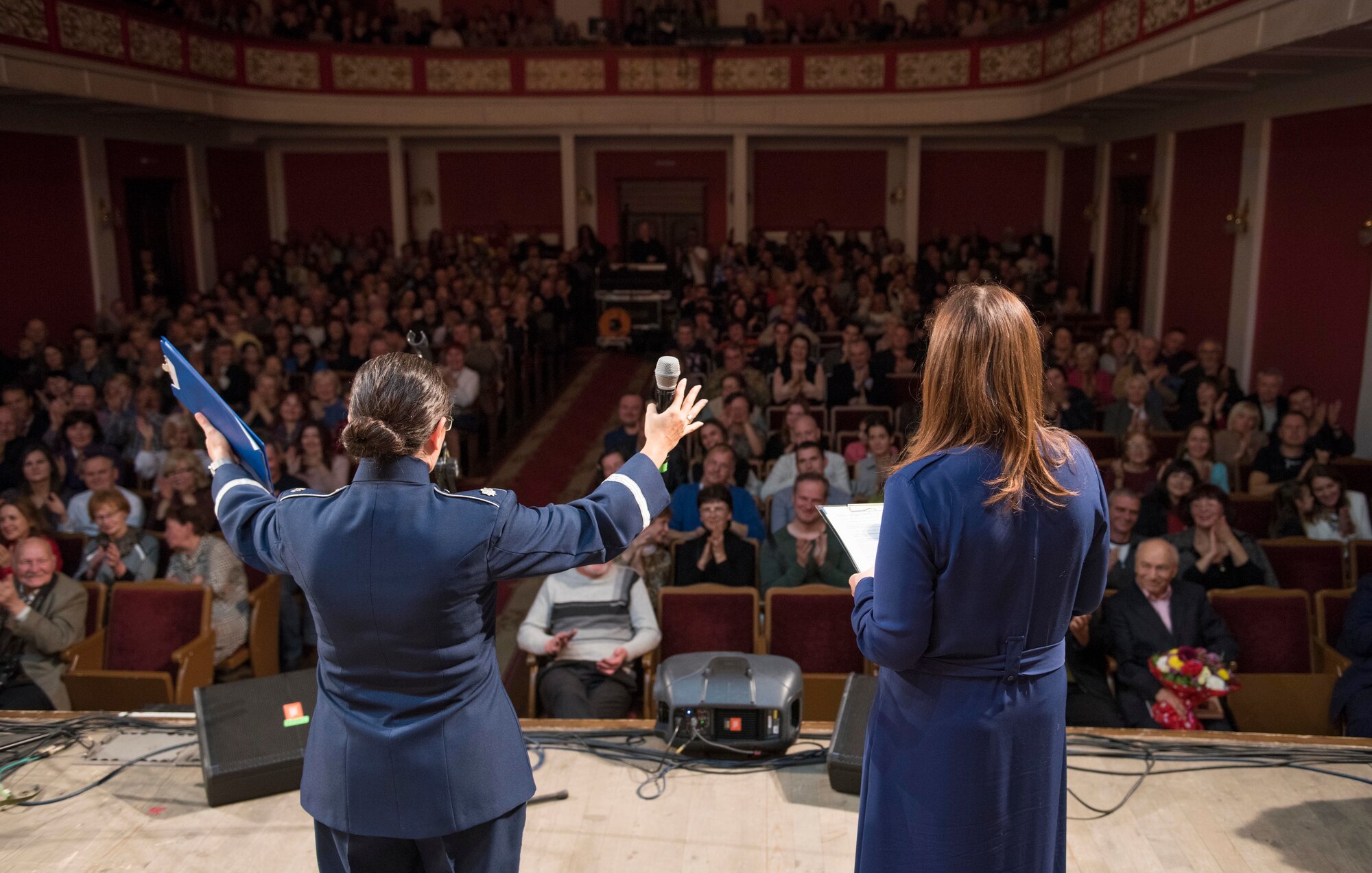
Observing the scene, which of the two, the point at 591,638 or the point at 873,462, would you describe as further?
the point at 873,462

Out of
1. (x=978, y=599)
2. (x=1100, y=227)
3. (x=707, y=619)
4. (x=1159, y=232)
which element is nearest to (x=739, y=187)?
(x=1100, y=227)

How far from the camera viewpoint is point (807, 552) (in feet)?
15.4

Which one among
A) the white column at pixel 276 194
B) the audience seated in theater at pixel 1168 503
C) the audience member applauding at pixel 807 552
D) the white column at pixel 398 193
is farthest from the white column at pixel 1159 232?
the white column at pixel 276 194

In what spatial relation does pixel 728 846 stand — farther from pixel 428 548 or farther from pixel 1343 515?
pixel 1343 515

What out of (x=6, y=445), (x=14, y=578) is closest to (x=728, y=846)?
(x=14, y=578)

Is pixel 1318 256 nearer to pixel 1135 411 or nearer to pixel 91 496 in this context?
pixel 1135 411

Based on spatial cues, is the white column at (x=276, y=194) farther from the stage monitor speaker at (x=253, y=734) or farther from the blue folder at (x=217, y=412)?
the blue folder at (x=217, y=412)

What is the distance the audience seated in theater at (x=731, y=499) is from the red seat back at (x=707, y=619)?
87 cm

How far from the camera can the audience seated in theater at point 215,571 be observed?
4496mm

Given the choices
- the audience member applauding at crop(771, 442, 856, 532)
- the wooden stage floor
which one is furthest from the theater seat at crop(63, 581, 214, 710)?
the audience member applauding at crop(771, 442, 856, 532)

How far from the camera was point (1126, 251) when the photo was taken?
12625 mm

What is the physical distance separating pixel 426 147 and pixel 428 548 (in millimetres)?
15806

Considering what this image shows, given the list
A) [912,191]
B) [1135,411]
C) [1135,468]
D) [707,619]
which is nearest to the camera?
[707,619]

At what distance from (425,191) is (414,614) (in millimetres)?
15668
